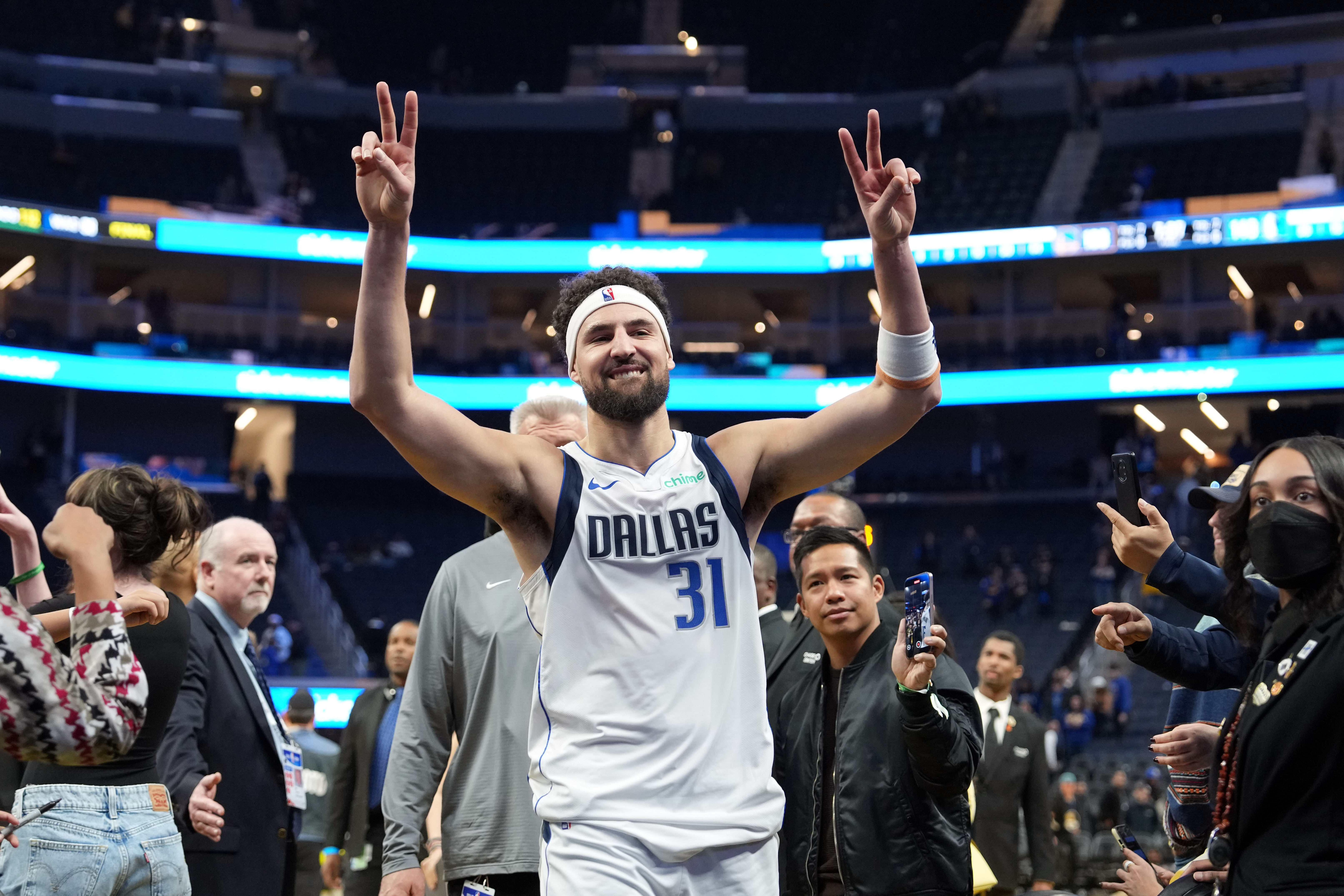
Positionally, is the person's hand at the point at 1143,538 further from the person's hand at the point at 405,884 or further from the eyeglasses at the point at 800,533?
the person's hand at the point at 405,884

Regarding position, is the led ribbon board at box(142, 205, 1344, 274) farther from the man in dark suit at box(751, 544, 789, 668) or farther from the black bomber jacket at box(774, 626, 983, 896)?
the black bomber jacket at box(774, 626, 983, 896)

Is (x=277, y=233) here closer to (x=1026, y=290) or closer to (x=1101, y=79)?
(x=1026, y=290)

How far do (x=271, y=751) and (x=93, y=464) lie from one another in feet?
78.0

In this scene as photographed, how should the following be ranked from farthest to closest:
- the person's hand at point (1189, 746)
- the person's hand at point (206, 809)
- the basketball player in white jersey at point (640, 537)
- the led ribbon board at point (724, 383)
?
the led ribbon board at point (724, 383)
the person's hand at point (206, 809)
the person's hand at point (1189, 746)
the basketball player in white jersey at point (640, 537)

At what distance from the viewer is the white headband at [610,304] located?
10.6 ft

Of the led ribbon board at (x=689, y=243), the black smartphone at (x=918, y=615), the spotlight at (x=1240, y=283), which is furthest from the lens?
the spotlight at (x=1240, y=283)

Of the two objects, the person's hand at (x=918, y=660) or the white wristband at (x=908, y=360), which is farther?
the person's hand at (x=918, y=660)

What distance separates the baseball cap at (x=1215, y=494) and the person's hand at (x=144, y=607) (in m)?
2.32

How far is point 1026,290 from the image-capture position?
2922 cm

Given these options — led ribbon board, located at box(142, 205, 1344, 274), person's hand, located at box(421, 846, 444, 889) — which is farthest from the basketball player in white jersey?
led ribbon board, located at box(142, 205, 1344, 274)

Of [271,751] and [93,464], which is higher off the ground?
[93,464]

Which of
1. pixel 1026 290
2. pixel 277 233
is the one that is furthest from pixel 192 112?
pixel 1026 290

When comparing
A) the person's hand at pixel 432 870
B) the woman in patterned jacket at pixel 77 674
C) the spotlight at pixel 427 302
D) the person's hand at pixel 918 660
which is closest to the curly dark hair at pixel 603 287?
the person's hand at pixel 918 660

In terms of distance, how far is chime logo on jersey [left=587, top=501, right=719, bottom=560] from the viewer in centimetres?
295
